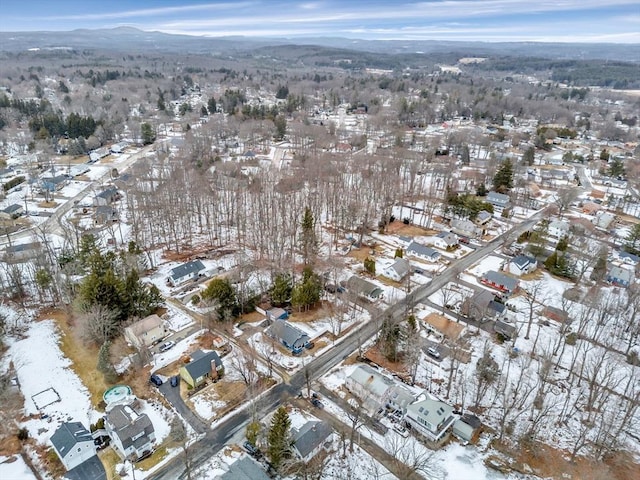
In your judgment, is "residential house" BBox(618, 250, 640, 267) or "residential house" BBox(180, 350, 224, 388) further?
"residential house" BBox(618, 250, 640, 267)

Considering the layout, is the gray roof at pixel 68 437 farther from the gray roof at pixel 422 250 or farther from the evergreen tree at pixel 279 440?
the gray roof at pixel 422 250

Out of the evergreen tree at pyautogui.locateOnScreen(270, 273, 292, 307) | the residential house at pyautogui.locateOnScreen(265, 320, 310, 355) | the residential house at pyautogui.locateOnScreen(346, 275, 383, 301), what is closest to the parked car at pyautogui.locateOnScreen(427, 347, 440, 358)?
the residential house at pyautogui.locateOnScreen(346, 275, 383, 301)

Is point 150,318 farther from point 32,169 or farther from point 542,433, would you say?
point 32,169

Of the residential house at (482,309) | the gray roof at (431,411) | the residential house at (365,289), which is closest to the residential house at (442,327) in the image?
the residential house at (482,309)

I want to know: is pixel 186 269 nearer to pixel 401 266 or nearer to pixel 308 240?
pixel 308 240

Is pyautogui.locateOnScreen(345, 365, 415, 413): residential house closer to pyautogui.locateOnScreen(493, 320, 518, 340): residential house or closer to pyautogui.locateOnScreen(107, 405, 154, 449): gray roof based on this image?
pyautogui.locateOnScreen(493, 320, 518, 340): residential house

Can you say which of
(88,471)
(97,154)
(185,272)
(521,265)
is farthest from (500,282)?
(97,154)
